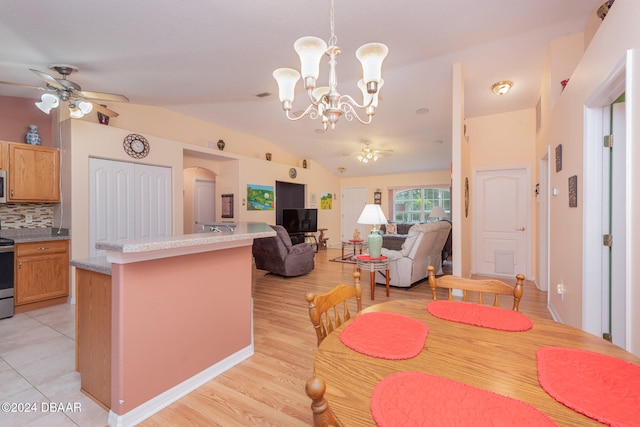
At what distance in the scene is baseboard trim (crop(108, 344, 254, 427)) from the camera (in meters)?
1.60

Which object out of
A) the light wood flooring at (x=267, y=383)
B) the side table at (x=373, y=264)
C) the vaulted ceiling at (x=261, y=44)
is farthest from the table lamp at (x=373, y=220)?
the vaulted ceiling at (x=261, y=44)

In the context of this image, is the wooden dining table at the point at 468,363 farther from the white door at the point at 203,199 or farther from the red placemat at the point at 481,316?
the white door at the point at 203,199

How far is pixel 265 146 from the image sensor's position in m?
6.96

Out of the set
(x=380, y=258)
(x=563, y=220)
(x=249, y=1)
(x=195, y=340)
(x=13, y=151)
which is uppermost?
(x=249, y=1)

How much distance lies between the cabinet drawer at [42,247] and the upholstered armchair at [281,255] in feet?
8.27

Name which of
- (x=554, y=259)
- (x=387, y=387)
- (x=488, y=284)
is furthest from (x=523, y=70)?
(x=387, y=387)

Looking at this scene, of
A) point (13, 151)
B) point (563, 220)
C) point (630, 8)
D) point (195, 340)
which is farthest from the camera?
point (13, 151)

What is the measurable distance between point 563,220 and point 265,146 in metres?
5.84

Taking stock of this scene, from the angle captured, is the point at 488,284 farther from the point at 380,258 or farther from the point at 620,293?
the point at 380,258

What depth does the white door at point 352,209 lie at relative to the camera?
9.45m

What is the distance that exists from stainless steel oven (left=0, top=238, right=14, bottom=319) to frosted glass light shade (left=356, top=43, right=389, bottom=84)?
4181 mm

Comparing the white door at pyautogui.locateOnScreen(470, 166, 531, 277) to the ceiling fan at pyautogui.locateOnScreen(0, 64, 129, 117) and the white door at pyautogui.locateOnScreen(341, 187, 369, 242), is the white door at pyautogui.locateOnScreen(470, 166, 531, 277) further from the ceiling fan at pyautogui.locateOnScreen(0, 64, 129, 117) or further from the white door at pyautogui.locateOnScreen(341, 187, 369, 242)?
the ceiling fan at pyautogui.locateOnScreen(0, 64, 129, 117)

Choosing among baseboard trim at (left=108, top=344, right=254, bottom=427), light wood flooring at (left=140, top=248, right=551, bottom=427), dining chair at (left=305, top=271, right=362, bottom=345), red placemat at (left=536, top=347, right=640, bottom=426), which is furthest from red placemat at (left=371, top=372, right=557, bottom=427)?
baseboard trim at (left=108, top=344, right=254, bottom=427)

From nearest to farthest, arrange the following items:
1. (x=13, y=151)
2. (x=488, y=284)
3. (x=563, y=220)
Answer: (x=488, y=284) → (x=563, y=220) → (x=13, y=151)
